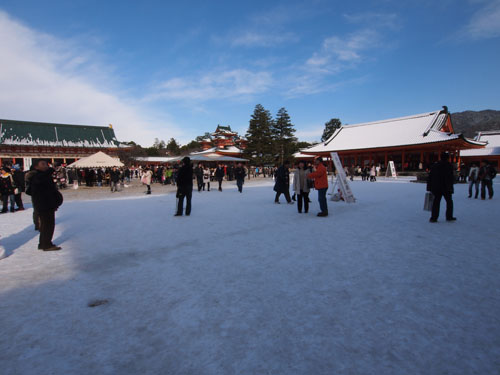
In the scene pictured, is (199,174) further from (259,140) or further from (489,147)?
(489,147)

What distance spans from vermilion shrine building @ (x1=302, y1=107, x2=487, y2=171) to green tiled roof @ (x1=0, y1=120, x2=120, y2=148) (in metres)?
28.3

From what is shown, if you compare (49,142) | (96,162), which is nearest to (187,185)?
(96,162)

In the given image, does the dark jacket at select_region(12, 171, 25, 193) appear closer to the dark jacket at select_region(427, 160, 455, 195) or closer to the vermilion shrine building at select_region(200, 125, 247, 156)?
the dark jacket at select_region(427, 160, 455, 195)

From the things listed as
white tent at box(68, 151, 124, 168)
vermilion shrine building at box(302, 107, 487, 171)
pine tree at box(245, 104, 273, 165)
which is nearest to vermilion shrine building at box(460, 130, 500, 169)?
vermilion shrine building at box(302, 107, 487, 171)

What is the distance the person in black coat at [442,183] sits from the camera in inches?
215

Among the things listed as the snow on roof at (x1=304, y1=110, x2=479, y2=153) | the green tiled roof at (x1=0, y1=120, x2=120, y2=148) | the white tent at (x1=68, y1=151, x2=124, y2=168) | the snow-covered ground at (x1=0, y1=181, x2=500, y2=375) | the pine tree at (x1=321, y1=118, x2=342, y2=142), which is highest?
the pine tree at (x1=321, y1=118, x2=342, y2=142)

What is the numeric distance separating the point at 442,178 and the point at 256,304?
515 centimetres

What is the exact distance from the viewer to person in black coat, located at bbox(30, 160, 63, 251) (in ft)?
13.6

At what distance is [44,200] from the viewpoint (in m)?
4.14

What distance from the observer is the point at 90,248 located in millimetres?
4234

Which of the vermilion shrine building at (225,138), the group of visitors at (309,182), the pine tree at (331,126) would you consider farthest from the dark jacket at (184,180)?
the pine tree at (331,126)

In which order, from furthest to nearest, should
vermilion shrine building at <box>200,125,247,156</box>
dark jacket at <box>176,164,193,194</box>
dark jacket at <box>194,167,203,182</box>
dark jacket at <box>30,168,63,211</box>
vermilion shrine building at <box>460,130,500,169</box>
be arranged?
vermilion shrine building at <box>200,125,247,156</box> → vermilion shrine building at <box>460,130,500,169</box> → dark jacket at <box>194,167,203,182</box> → dark jacket at <box>176,164,193,194</box> → dark jacket at <box>30,168,63,211</box>

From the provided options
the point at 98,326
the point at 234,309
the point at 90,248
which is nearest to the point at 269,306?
the point at 234,309

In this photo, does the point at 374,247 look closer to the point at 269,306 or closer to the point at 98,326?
the point at 269,306
